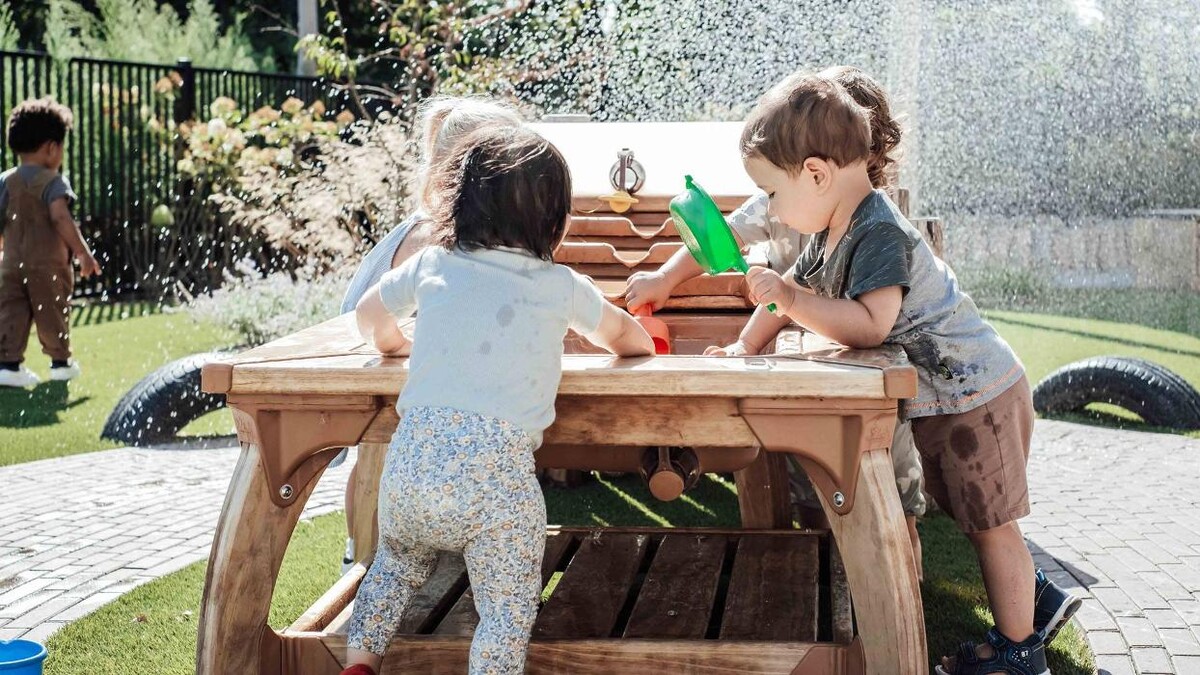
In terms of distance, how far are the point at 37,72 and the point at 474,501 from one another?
9969mm

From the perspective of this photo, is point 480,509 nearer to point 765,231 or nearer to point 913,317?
point 913,317

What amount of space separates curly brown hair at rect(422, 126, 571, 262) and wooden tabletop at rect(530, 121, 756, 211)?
1.63 meters

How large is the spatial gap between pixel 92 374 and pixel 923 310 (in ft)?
20.7

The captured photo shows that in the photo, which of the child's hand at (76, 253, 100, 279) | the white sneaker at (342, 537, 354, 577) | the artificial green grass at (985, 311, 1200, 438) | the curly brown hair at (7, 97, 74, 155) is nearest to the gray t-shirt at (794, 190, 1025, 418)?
the white sneaker at (342, 537, 354, 577)

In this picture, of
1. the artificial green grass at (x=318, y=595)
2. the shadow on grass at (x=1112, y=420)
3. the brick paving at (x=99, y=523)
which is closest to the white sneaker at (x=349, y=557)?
the artificial green grass at (x=318, y=595)

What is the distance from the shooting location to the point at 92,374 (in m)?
7.79

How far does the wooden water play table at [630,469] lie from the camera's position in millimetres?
2332

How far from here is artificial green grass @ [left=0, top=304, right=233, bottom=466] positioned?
5.94 metres

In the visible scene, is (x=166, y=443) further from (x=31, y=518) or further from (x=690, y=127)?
(x=690, y=127)

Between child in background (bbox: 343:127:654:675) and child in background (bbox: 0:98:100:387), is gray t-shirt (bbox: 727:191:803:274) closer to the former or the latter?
child in background (bbox: 343:127:654:675)

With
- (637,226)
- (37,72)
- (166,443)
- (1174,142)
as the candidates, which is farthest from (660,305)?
(1174,142)

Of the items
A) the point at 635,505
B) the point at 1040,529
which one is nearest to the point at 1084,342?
the point at 1040,529

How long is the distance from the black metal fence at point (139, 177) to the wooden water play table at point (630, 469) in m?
9.05

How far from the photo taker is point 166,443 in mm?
5926
